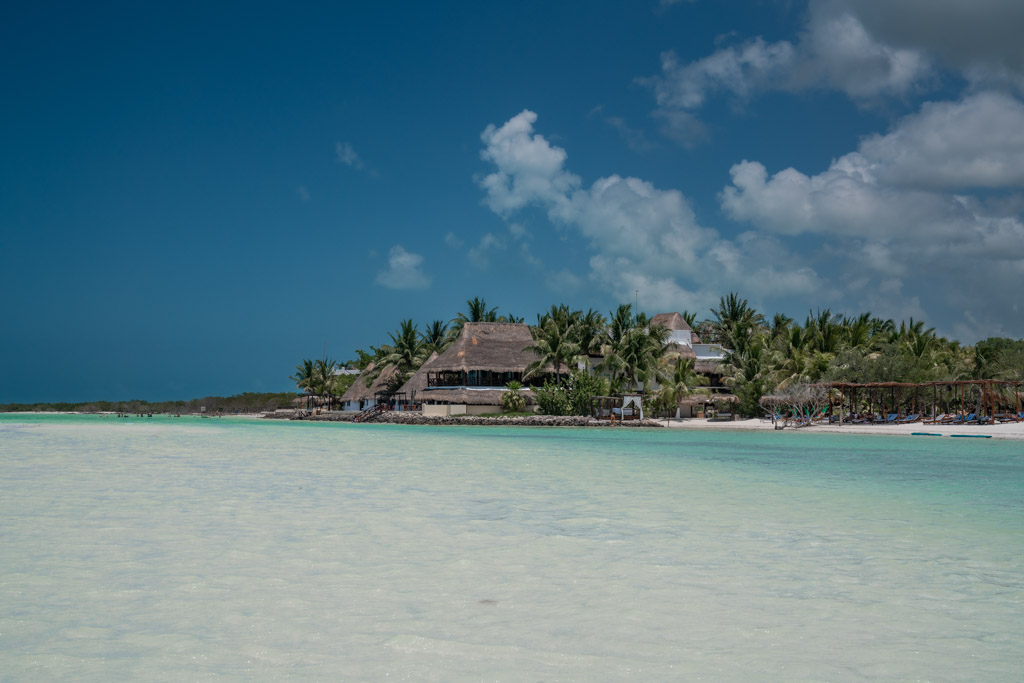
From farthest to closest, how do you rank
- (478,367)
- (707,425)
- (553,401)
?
(478,367), (553,401), (707,425)

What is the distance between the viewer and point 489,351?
124 feet

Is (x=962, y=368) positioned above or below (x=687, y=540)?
above

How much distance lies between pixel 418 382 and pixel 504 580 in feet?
119

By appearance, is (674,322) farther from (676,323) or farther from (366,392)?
(366,392)

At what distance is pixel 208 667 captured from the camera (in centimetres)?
312

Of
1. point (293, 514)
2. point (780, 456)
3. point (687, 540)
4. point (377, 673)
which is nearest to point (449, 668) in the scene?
point (377, 673)

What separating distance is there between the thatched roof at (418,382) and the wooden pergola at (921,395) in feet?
63.4

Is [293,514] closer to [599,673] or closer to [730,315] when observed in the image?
[599,673]

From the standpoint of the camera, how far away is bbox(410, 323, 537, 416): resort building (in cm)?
3681

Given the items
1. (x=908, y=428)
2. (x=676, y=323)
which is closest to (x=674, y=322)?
(x=676, y=323)

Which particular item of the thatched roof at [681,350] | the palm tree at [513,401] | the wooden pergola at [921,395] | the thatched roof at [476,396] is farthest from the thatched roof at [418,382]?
the wooden pergola at [921,395]

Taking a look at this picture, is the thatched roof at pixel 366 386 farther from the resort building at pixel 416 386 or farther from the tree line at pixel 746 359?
the tree line at pixel 746 359

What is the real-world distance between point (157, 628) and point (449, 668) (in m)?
1.48

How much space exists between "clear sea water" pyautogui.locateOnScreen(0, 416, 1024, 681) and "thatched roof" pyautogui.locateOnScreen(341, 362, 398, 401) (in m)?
35.1
